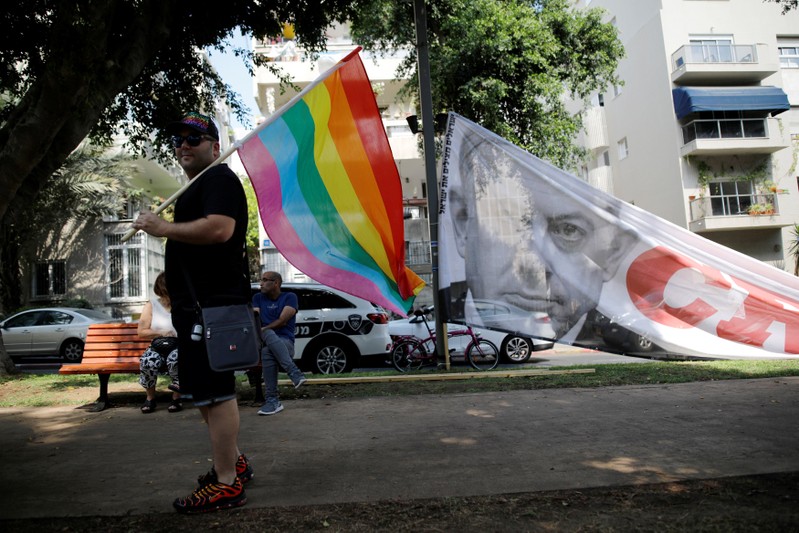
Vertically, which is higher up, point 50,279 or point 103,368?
point 50,279

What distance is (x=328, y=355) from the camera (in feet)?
35.6

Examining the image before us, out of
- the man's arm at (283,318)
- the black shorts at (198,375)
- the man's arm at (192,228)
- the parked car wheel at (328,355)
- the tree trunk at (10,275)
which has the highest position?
the tree trunk at (10,275)

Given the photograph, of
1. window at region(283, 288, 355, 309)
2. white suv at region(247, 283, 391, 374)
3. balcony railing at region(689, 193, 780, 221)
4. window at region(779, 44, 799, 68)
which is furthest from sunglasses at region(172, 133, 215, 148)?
window at region(779, 44, 799, 68)

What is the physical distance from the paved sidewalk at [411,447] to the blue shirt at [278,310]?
86 centimetres

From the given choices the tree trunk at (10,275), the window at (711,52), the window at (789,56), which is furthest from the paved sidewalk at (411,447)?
the window at (789,56)

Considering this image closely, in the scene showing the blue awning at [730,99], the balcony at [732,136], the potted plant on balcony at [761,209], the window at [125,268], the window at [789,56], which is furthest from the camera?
the window at [789,56]

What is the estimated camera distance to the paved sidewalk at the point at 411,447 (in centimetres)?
334

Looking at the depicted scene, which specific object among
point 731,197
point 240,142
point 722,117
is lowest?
point 240,142

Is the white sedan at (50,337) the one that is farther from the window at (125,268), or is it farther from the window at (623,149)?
the window at (623,149)

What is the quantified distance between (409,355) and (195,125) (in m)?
8.93

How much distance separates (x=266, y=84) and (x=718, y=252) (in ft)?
92.9

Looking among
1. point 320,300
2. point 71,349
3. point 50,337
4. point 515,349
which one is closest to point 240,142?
point 320,300

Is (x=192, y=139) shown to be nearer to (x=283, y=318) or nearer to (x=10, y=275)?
(x=283, y=318)

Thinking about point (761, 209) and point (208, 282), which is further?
point (761, 209)
